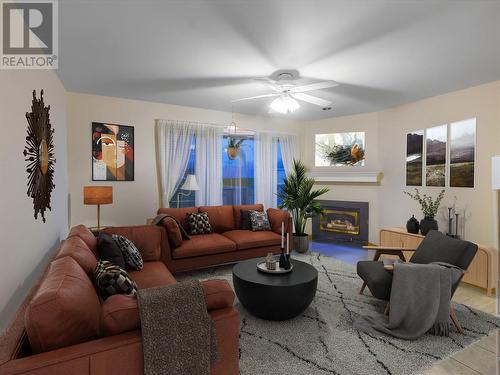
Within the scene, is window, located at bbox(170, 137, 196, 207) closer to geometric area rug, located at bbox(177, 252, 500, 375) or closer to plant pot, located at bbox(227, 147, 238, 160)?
plant pot, located at bbox(227, 147, 238, 160)

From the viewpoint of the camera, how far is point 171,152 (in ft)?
15.6

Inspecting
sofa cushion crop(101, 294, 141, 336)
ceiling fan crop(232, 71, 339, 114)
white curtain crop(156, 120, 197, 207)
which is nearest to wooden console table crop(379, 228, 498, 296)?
ceiling fan crop(232, 71, 339, 114)

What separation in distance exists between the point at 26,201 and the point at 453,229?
5171 millimetres

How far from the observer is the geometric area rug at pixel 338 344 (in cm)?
198

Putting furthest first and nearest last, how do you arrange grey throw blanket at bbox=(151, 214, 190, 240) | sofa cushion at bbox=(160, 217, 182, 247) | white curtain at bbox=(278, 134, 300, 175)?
white curtain at bbox=(278, 134, 300, 175), grey throw blanket at bbox=(151, 214, 190, 240), sofa cushion at bbox=(160, 217, 182, 247)

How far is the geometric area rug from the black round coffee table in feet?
0.39

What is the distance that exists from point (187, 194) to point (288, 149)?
96.7 inches

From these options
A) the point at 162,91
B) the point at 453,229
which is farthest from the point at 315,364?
the point at 162,91

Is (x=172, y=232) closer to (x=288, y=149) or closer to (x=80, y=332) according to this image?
(x=80, y=332)

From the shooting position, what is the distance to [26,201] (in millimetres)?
2135

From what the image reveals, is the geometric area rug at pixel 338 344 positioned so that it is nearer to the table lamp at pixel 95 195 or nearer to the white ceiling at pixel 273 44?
the table lamp at pixel 95 195

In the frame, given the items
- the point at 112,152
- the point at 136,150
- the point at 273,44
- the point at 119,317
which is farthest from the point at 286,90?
the point at 119,317

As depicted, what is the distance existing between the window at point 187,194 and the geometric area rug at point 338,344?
8.10 ft

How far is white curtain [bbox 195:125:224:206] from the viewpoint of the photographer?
16.5 feet
